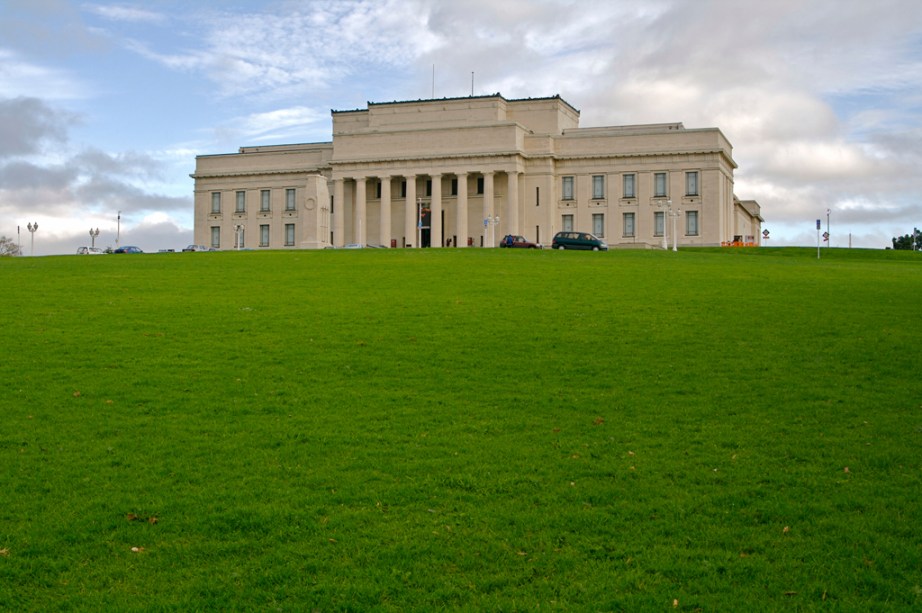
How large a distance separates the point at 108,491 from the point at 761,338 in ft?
43.0

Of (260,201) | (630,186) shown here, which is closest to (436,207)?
(630,186)

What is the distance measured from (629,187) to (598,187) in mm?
2933

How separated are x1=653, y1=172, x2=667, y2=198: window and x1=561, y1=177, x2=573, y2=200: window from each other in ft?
26.0

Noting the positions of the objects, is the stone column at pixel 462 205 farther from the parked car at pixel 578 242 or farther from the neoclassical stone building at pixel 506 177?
the parked car at pixel 578 242

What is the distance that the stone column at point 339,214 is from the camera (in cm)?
9144

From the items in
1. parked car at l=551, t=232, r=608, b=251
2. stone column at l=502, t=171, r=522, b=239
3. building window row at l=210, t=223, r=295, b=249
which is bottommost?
parked car at l=551, t=232, r=608, b=251

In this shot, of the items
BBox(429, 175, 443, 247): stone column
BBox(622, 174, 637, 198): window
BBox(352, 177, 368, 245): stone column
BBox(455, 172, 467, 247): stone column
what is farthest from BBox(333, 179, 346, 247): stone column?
BBox(622, 174, 637, 198): window

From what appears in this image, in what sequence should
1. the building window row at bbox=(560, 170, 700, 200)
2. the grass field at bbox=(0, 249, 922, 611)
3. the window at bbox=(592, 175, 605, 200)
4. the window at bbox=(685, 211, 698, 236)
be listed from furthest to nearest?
the window at bbox=(592, 175, 605, 200) → the building window row at bbox=(560, 170, 700, 200) → the window at bbox=(685, 211, 698, 236) → the grass field at bbox=(0, 249, 922, 611)

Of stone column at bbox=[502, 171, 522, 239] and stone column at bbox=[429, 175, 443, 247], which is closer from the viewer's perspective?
stone column at bbox=[502, 171, 522, 239]

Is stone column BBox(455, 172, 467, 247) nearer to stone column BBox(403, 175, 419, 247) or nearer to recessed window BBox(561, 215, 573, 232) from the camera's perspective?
stone column BBox(403, 175, 419, 247)

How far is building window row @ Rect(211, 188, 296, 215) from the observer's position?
9700 centimetres

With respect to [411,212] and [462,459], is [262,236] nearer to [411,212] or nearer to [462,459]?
[411,212]

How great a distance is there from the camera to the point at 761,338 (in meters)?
18.7

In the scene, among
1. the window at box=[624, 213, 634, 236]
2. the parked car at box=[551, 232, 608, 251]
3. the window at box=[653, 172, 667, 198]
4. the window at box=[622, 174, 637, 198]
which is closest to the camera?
the parked car at box=[551, 232, 608, 251]
